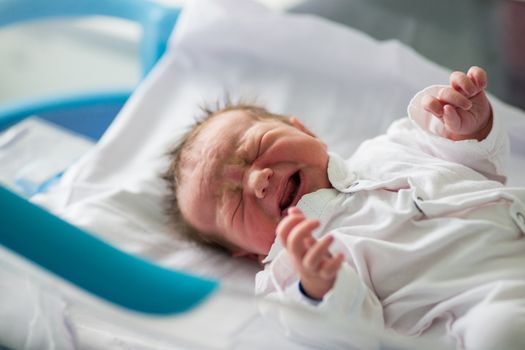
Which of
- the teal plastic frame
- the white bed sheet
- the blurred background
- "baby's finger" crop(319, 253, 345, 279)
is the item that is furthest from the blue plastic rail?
the blurred background

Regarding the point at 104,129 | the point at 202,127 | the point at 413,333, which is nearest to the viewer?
the point at 413,333

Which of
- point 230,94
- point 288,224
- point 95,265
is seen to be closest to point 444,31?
point 230,94

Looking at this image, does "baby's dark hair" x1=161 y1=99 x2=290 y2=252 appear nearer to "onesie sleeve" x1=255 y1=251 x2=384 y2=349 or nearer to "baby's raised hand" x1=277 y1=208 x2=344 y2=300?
"onesie sleeve" x1=255 y1=251 x2=384 y2=349

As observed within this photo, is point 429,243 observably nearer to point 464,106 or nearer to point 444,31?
point 464,106

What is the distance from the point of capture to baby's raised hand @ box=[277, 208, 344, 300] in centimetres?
62

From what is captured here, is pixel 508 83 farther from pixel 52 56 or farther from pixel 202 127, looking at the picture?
pixel 52 56

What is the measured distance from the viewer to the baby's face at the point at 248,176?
2.74 feet

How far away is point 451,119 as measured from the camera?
833 mm

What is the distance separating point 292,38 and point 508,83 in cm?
35

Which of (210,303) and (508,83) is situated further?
(508,83)

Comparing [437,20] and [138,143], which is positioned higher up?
[437,20]

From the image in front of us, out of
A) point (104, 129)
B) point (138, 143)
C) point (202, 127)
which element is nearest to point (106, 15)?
point (104, 129)

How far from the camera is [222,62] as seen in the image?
1.30 m

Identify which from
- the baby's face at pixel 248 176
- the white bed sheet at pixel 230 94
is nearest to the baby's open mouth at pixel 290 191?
the baby's face at pixel 248 176
